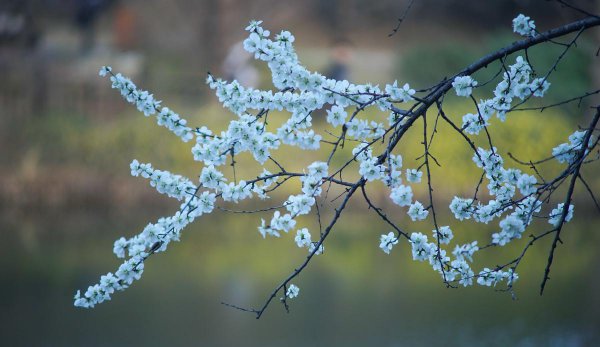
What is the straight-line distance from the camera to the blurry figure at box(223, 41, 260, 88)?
9.70 m

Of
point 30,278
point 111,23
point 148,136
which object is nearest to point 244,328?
point 30,278

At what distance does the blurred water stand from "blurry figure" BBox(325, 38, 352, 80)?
3872 millimetres

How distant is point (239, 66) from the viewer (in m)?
9.81

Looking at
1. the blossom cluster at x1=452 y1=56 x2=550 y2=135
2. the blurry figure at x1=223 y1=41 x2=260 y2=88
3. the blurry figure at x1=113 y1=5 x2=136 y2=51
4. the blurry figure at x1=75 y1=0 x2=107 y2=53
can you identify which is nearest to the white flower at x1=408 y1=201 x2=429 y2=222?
the blossom cluster at x1=452 y1=56 x2=550 y2=135

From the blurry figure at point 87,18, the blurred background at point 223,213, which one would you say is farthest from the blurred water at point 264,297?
the blurry figure at point 87,18

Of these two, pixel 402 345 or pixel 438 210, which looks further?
pixel 438 210

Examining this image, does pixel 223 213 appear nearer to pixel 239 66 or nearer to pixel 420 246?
pixel 239 66

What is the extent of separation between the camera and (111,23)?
1016 centimetres

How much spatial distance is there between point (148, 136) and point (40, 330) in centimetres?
387

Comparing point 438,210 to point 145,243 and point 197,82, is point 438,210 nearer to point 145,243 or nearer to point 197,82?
point 197,82

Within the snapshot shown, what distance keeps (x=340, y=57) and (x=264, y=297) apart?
573cm

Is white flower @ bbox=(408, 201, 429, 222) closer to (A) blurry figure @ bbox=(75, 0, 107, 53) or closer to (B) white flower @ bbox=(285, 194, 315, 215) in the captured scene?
(B) white flower @ bbox=(285, 194, 315, 215)

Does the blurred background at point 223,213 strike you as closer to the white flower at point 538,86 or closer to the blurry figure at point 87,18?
the blurry figure at point 87,18

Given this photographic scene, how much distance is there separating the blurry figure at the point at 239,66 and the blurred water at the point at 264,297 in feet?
11.1
